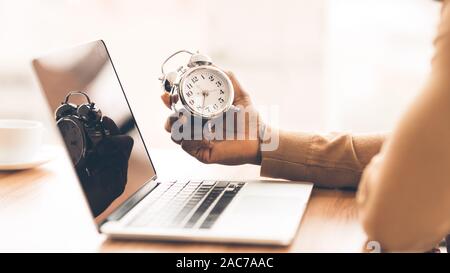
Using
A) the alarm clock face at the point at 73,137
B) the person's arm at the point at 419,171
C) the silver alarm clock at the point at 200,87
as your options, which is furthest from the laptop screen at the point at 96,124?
the person's arm at the point at 419,171

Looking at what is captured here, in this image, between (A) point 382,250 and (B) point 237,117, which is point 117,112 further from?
(A) point 382,250

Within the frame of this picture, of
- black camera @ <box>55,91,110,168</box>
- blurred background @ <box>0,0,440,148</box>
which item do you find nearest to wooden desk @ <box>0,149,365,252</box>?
black camera @ <box>55,91,110,168</box>

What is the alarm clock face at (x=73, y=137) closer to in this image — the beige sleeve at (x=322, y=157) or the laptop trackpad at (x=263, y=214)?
the laptop trackpad at (x=263, y=214)

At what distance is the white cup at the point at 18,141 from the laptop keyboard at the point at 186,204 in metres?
0.36

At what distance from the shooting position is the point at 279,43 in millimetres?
3055

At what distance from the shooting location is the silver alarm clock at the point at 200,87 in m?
1.24

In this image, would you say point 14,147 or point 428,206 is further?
point 14,147

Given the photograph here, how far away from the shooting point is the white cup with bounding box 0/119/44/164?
1.39 metres

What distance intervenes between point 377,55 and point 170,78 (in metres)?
2.02

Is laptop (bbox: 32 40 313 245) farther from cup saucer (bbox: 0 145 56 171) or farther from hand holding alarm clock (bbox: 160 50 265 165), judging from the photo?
cup saucer (bbox: 0 145 56 171)

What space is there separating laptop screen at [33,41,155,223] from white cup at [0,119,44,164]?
265 mm

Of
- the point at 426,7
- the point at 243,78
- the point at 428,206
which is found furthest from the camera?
the point at 243,78
